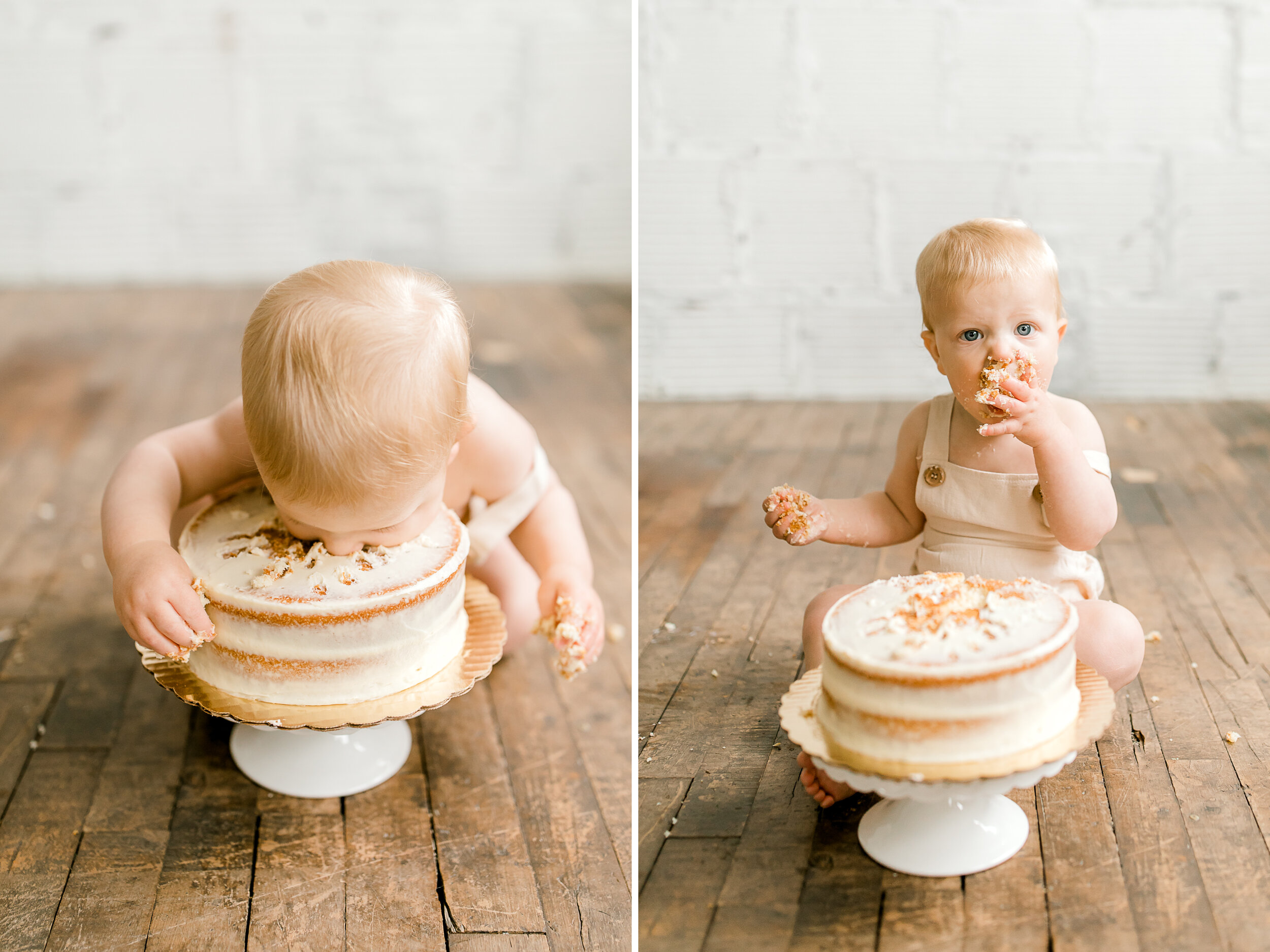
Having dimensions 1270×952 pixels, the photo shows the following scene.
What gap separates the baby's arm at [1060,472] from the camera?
1206 mm

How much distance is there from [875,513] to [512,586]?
52cm

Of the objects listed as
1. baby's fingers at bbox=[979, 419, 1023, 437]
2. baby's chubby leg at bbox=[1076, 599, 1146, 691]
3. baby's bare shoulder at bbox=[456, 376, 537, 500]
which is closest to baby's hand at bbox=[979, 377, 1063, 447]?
baby's fingers at bbox=[979, 419, 1023, 437]

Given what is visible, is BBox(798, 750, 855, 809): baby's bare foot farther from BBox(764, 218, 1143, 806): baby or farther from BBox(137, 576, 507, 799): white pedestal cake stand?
BBox(137, 576, 507, 799): white pedestal cake stand

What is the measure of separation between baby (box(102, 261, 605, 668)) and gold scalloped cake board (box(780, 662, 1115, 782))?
0.29 meters

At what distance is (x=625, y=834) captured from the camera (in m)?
1.35

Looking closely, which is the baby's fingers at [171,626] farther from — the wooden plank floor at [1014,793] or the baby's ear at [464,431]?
the wooden plank floor at [1014,793]

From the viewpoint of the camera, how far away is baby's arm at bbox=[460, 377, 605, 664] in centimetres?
145

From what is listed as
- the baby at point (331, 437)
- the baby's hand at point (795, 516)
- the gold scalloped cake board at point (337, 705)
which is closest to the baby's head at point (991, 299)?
the baby's hand at point (795, 516)

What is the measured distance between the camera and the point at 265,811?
54.3 inches

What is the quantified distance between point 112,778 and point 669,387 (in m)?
2.15

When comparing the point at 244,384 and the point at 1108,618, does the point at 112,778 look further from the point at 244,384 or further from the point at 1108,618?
the point at 1108,618

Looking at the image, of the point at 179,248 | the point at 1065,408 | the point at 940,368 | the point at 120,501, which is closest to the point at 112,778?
the point at 120,501

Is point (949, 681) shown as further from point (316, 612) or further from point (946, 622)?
point (316, 612)

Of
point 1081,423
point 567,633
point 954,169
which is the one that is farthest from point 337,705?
point 954,169
